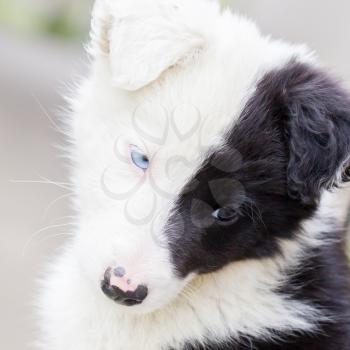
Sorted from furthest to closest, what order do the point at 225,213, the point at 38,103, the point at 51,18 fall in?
1. the point at 51,18
2. the point at 38,103
3. the point at 225,213

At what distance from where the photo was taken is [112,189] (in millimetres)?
2779

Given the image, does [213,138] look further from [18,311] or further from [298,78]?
[18,311]

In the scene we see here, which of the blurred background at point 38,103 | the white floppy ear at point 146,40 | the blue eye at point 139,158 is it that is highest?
the white floppy ear at point 146,40

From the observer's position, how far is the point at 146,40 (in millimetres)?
2762

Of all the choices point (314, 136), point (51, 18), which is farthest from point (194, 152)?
point (51, 18)

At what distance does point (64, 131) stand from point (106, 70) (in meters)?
0.41

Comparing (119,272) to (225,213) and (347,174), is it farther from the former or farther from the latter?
(347,174)

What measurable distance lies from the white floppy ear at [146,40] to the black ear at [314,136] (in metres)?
0.40

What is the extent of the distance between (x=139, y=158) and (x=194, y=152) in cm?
22

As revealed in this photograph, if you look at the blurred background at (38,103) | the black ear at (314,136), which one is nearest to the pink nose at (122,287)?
the black ear at (314,136)

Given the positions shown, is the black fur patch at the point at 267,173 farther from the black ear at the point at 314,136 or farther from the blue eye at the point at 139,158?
the blue eye at the point at 139,158

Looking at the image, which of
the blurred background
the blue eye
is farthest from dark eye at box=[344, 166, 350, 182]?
the blue eye

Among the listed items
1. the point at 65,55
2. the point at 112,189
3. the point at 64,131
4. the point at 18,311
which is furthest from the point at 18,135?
the point at 112,189

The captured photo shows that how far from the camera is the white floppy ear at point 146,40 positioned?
2.76m
